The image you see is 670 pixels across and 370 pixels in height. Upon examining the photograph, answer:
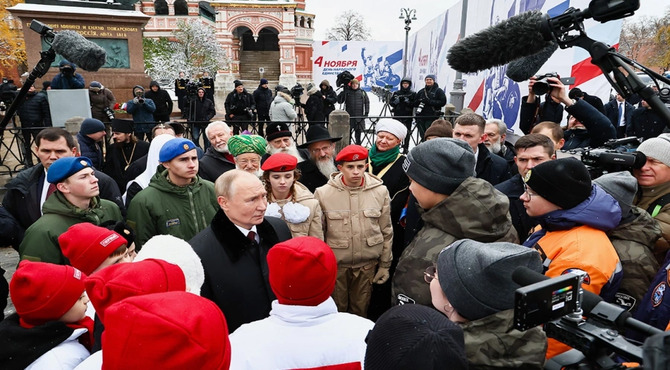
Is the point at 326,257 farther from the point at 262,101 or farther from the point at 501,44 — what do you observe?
the point at 262,101

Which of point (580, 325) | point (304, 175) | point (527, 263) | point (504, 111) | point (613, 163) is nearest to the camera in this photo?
point (580, 325)

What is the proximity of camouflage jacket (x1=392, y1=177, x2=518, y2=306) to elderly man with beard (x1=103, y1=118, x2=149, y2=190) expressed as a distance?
501 centimetres

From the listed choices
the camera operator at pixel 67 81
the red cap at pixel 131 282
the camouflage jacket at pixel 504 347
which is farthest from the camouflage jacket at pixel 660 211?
the camera operator at pixel 67 81

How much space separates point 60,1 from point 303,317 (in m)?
15.5

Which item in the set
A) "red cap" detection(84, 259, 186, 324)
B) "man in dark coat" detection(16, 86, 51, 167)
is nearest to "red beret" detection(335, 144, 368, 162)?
"red cap" detection(84, 259, 186, 324)

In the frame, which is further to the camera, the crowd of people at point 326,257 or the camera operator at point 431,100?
the camera operator at point 431,100

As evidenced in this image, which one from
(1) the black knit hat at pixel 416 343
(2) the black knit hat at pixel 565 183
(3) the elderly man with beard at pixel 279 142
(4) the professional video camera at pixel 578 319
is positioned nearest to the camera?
(4) the professional video camera at pixel 578 319

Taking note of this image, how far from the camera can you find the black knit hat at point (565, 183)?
208 cm

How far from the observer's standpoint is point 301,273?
1.79 m

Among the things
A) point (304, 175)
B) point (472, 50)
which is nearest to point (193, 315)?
point (472, 50)

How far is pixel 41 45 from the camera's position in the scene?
12508 millimetres

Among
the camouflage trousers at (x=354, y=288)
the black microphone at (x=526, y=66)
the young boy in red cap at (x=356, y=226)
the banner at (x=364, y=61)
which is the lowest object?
the camouflage trousers at (x=354, y=288)

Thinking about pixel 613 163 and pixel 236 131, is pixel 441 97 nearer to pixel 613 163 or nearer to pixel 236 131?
pixel 236 131

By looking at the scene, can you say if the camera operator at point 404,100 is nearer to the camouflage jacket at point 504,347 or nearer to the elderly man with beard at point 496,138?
the elderly man with beard at point 496,138
